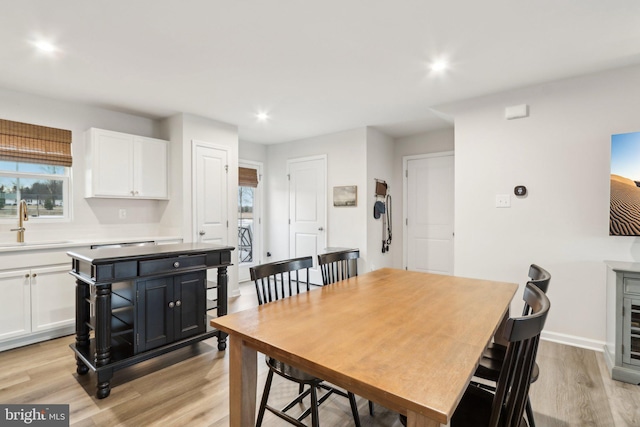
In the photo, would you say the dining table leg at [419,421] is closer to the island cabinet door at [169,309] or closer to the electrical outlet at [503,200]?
the island cabinet door at [169,309]

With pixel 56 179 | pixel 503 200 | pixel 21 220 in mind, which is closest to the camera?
pixel 21 220

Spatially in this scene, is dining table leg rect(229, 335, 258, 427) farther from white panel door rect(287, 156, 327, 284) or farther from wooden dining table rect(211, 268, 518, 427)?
white panel door rect(287, 156, 327, 284)

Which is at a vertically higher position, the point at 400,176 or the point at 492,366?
the point at 400,176

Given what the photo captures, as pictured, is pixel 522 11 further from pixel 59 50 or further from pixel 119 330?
pixel 119 330

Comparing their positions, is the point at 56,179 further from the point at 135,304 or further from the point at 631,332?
the point at 631,332

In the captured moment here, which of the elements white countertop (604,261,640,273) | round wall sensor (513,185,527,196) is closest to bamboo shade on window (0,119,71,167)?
round wall sensor (513,185,527,196)

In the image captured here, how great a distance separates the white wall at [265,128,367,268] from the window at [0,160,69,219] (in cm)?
303

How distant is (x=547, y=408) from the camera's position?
1.99m

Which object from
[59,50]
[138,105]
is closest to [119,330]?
[59,50]

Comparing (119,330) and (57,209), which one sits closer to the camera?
(119,330)

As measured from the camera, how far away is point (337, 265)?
233 centimetres

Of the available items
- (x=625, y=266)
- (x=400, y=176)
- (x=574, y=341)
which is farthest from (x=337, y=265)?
(x=400, y=176)

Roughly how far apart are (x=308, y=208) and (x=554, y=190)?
334 cm

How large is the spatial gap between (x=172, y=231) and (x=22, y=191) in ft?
4.96
